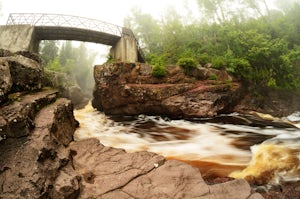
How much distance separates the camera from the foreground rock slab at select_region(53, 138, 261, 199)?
414 centimetres

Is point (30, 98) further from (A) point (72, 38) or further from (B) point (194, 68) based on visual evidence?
(A) point (72, 38)

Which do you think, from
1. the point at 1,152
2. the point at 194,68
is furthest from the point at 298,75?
the point at 1,152

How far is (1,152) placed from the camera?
4617 millimetres

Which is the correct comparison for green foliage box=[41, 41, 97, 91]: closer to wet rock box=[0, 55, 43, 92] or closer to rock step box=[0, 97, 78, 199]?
wet rock box=[0, 55, 43, 92]

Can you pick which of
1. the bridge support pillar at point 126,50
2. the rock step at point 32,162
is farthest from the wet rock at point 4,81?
the bridge support pillar at point 126,50

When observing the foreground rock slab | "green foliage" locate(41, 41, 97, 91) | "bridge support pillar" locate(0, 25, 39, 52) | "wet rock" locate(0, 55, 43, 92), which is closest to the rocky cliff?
the foreground rock slab

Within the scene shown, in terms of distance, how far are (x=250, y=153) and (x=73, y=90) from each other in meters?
24.6

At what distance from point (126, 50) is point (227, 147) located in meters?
14.3

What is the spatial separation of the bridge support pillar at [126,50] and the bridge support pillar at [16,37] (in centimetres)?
709

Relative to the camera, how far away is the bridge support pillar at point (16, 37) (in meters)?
16.4

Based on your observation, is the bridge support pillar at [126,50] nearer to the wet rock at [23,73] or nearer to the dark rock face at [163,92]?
the dark rock face at [163,92]

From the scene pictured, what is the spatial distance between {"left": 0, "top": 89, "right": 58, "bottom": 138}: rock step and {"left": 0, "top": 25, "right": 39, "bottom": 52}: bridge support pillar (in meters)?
11.7

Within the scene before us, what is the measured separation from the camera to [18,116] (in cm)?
523

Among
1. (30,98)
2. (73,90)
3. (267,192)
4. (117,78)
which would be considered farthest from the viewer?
(73,90)
